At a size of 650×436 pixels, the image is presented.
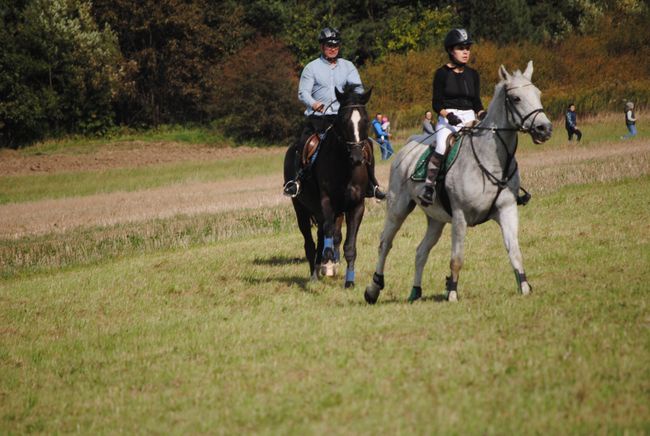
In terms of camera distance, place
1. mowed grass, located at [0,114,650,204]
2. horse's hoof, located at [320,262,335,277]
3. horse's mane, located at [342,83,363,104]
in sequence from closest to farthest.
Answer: horse's mane, located at [342,83,363,104] < horse's hoof, located at [320,262,335,277] < mowed grass, located at [0,114,650,204]

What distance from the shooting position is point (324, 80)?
14.5m

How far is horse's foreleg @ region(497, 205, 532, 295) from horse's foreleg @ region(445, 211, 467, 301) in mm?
451

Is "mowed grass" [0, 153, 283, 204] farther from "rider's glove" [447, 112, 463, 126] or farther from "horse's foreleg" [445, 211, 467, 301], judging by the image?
"horse's foreleg" [445, 211, 467, 301]

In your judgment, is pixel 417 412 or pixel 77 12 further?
pixel 77 12

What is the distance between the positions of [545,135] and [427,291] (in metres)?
3.21

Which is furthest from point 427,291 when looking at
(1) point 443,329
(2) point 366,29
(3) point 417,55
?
(2) point 366,29

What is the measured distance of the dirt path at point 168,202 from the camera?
2642cm

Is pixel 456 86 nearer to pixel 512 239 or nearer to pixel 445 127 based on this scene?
pixel 445 127

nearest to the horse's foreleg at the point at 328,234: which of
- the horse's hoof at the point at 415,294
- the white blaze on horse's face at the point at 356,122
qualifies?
the white blaze on horse's face at the point at 356,122

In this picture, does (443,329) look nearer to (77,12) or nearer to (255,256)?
(255,256)

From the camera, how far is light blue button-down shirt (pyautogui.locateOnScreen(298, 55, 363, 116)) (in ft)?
47.5

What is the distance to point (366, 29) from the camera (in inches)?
2894

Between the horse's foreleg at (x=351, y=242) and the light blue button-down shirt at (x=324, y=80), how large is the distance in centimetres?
172

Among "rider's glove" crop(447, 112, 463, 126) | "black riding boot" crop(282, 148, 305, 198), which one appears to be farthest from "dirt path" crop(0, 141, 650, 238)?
"rider's glove" crop(447, 112, 463, 126)
